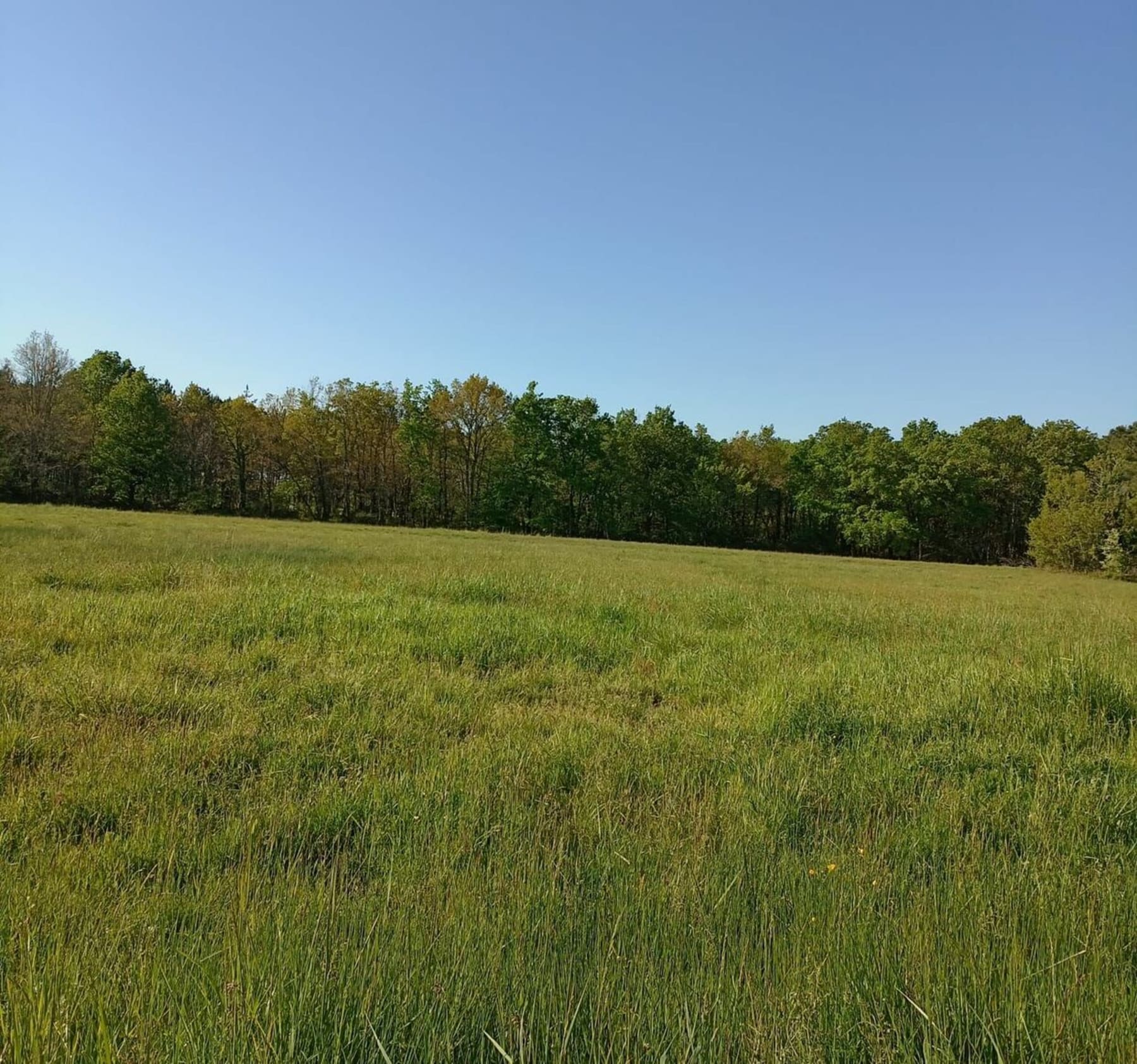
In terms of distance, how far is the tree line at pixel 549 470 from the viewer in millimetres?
66875

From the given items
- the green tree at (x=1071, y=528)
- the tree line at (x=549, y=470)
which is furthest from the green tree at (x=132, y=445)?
the green tree at (x=1071, y=528)

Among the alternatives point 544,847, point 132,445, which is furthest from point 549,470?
point 544,847

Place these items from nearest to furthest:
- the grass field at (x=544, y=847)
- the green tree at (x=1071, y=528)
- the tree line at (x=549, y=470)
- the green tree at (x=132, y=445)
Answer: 1. the grass field at (x=544, y=847)
2. the green tree at (x=1071, y=528)
3. the green tree at (x=132, y=445)
4. the tree line at (x=549, y=470)

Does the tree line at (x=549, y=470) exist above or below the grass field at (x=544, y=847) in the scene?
above

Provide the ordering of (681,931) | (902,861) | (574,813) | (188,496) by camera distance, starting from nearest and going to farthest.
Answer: (681,931) → (902,861) → (574,813) → (188,496)

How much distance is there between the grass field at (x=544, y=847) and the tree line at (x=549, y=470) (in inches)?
2473

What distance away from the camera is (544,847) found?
3016 millimetres

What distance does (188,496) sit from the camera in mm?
63906

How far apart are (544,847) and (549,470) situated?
67590 mm

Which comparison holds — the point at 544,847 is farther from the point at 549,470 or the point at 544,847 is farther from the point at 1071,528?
the point at 549,470

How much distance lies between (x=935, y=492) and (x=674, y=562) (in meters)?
53.2

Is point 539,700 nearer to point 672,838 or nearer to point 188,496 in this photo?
point 672,838

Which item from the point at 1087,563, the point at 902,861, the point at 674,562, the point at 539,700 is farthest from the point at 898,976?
the point at 1087,563

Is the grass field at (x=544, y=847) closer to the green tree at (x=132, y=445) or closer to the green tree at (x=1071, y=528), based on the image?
the green tree at (x=1071, y=528)
